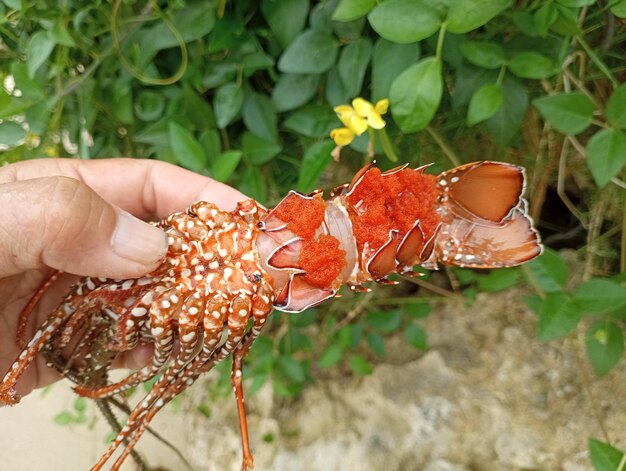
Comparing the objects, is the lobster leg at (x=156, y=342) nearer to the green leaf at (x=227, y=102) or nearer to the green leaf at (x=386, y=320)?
the green leaf at (x=227, y=102)

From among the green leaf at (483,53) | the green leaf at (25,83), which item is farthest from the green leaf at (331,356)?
the green leaf at (25,83)

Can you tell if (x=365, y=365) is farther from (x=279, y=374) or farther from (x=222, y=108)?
(x=222, y=108)

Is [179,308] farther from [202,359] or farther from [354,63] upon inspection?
[354,63]

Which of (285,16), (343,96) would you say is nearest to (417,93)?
(343,96)

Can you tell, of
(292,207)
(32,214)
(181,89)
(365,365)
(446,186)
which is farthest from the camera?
(365,365)

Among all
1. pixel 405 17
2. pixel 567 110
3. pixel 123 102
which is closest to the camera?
pixel 405 17

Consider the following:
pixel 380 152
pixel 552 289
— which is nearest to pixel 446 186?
pixel 380 152
